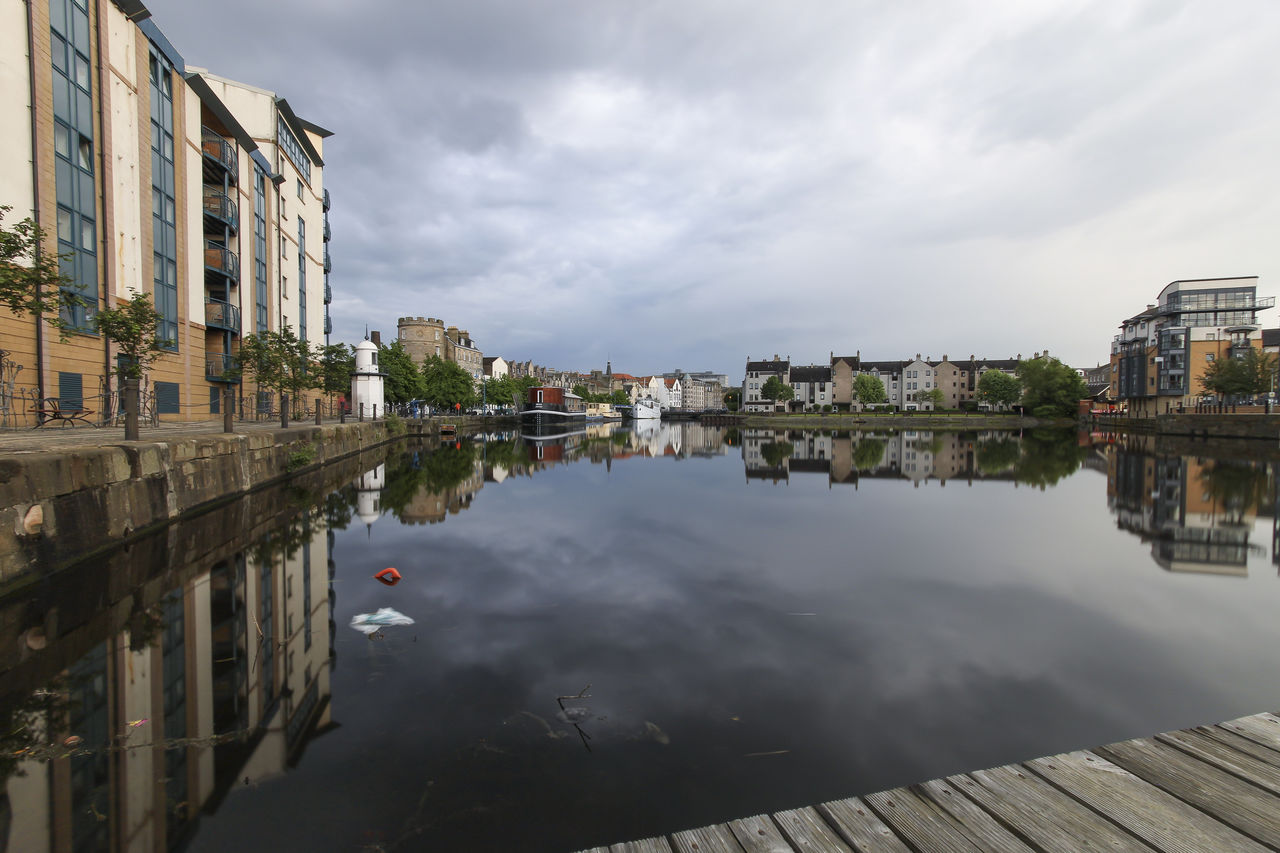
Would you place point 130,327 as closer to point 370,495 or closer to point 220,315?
point 370,495

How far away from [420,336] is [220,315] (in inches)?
2385

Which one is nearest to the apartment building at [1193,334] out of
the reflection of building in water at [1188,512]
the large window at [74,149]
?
the reflection of building in water at [1188,512]

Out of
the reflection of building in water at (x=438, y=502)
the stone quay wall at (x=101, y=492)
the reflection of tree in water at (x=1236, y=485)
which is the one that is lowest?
the reflection of building in water at (x=438, y=502)

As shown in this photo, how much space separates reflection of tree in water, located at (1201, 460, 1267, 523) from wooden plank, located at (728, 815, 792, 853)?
1788cm

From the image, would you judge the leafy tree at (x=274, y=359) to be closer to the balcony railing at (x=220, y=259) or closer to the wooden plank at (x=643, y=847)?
the balcony railing at (x=220, y=259)

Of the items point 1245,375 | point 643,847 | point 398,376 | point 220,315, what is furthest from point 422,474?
point 1245,375

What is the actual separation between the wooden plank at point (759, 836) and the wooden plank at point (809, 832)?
0.05 m

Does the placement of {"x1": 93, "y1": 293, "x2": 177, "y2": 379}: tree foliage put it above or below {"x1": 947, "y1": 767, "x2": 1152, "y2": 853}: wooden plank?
above

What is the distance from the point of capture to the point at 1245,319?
2259 inches

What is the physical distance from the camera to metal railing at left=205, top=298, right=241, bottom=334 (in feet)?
86.9

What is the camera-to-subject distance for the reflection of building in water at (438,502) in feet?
45.8

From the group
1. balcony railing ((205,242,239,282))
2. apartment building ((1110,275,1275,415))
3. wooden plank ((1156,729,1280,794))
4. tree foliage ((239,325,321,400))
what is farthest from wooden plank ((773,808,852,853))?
apartment building ((1110,275,1275,415))

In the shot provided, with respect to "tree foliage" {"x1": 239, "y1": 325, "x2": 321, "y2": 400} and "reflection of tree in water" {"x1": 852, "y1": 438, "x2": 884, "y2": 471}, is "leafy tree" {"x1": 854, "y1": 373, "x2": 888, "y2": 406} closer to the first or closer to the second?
"reflection of tree in water" {"x1": 852, "y1": 438, "x2": 884, "y2": 471}

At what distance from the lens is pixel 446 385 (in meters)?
66.2
